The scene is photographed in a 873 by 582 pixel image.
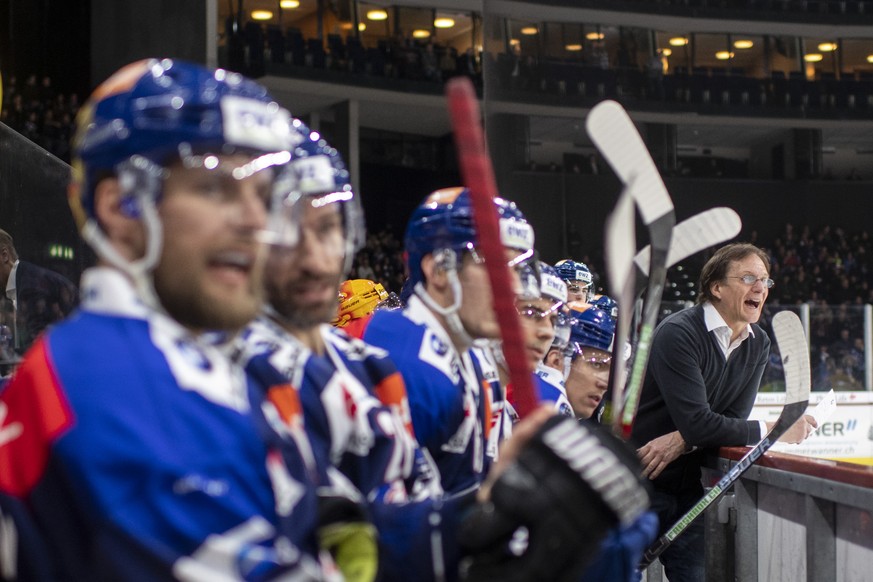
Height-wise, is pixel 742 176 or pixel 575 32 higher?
pixel 575 32

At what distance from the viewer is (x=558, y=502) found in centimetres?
103

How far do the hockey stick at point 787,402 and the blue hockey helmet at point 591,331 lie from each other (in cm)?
44

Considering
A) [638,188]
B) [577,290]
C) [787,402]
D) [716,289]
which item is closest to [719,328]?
[716,289]

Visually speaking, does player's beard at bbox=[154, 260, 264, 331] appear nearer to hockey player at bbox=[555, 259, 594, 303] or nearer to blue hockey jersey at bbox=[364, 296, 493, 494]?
blue hockey jersey at bbox=[364, 296, 493, 494]

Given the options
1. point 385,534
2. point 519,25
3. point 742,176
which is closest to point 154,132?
point 385,534

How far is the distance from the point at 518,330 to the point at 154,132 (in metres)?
0.41

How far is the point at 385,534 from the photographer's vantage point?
1289 millimetres

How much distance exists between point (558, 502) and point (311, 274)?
0.46 metres

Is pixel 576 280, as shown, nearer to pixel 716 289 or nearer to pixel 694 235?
pixel 716 289

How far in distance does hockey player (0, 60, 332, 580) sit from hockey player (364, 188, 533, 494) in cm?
65

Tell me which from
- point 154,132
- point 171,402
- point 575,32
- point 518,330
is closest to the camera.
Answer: point 171,402

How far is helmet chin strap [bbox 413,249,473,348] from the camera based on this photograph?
1832 millimetres

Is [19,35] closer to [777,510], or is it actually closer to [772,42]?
[772,42]

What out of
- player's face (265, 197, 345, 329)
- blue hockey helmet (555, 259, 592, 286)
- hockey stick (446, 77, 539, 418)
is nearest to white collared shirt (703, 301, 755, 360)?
blue hockey helmet (555, 259, 592, 286)
